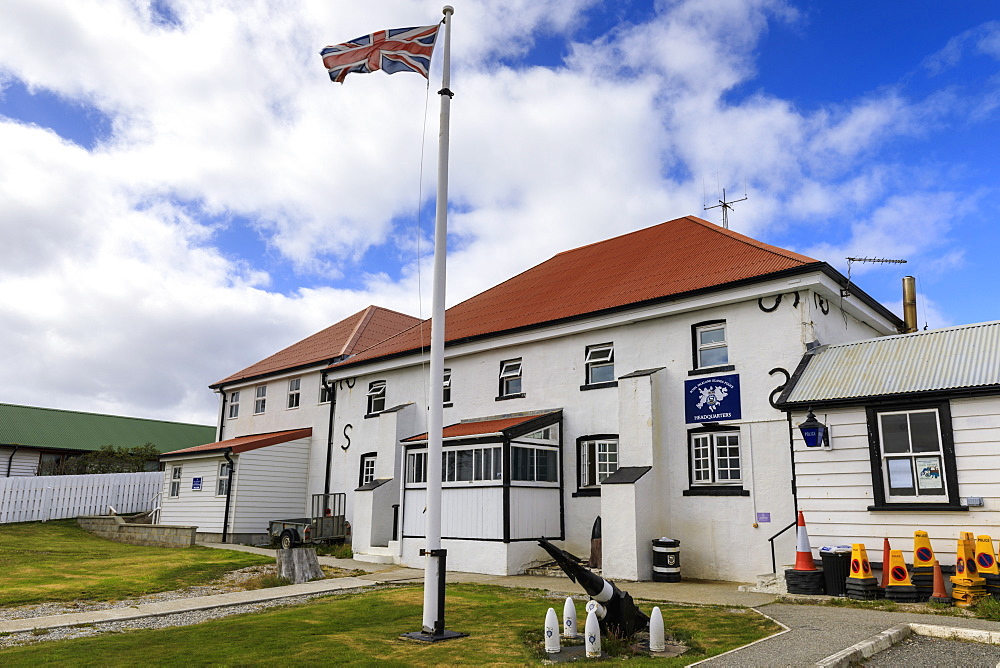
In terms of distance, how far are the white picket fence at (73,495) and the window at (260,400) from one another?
20.5ft

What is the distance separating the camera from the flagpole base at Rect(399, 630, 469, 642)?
900 cm

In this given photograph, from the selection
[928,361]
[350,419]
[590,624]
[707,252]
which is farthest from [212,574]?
[928,361]

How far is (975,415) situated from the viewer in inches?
476

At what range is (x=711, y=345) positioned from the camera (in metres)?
17.1

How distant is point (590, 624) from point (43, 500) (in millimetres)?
29382

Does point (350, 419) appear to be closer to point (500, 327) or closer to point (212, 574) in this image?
point (500, 327)

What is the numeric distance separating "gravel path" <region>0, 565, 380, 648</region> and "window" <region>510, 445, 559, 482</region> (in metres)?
4.66

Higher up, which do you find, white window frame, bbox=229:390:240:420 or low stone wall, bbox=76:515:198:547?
white window frame, bbox=229:390:240:420

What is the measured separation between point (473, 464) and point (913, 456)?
997cm

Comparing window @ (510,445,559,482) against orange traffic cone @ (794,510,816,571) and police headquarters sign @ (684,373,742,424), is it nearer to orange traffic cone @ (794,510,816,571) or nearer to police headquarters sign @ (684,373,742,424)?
police headquarters sign @ (684,373,742,424)

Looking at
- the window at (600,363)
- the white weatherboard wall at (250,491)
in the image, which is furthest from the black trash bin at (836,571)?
the white weatherboard wall at (250,491)

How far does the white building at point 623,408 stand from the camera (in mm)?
15852

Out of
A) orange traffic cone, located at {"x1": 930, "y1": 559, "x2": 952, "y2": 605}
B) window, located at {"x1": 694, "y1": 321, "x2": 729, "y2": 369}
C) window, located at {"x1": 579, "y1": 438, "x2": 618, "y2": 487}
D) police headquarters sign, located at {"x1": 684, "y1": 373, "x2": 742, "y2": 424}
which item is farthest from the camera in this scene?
window, located at {"x1": 579, "y1": 438, "x2": 618, "y2": 487}

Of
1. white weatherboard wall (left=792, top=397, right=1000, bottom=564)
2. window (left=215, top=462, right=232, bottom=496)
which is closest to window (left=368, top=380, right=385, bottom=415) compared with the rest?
window (left=215, top=462, right=232, bottom=496)
